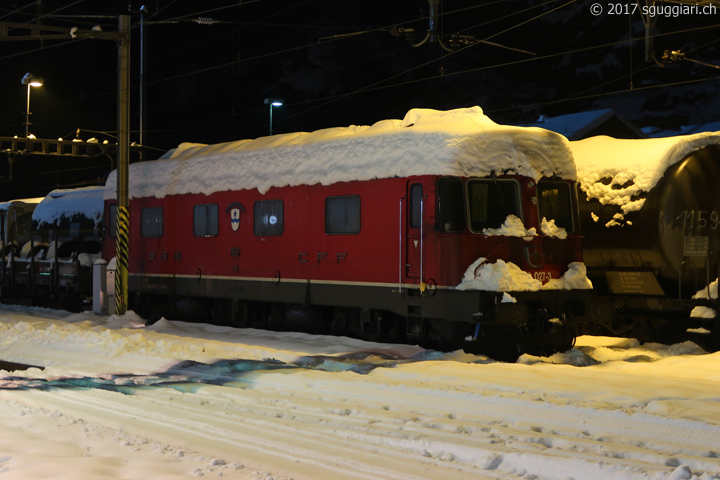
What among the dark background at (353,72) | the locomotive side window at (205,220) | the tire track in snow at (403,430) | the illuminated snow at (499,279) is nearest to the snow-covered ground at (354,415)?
the tire track in snow at (403,430)

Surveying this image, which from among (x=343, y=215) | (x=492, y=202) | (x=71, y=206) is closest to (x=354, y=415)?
(x=492, y=202)

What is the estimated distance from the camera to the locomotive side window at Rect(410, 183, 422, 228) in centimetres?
1375

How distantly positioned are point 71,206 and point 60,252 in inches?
75.8

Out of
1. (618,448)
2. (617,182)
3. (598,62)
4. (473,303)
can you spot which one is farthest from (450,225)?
(598,62)

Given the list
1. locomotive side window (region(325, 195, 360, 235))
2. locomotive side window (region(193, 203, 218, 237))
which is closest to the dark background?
locomotive side window (region(193, 203, 218, 237))

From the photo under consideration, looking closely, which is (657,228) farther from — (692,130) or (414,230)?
(692,130)

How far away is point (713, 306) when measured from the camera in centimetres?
1420

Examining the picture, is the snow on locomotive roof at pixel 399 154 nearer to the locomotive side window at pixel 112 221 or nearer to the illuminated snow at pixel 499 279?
the illuminated snow at pixel 499 279

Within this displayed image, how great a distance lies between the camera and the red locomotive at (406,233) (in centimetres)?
1339

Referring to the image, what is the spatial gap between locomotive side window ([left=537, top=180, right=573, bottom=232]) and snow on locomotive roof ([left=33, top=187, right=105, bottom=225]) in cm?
1545

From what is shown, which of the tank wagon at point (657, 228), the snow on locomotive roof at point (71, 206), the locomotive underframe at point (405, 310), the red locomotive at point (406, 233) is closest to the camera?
the locomotive underframe at point (405, 310)

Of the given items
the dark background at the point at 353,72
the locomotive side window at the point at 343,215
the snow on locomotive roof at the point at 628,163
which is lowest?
the locomotive side window at the point at 343,215

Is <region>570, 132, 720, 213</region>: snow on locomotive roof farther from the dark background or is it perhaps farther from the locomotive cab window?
the dark background

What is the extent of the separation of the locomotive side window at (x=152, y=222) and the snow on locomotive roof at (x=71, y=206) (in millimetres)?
5379
